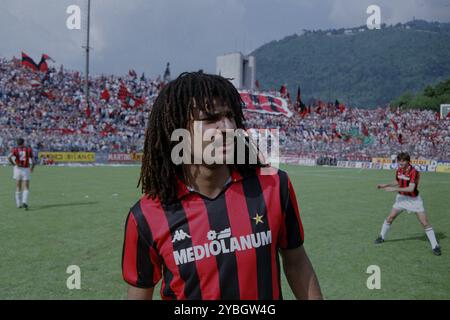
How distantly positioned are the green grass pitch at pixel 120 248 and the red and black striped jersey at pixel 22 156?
1.25 meters

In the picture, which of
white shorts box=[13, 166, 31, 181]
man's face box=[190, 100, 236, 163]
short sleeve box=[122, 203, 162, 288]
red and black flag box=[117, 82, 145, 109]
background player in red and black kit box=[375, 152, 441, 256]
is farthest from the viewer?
red and black flag box=[117, 82, 145, 109]

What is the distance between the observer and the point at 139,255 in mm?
1967

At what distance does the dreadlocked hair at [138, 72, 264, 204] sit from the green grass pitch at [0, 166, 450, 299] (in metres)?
3.61

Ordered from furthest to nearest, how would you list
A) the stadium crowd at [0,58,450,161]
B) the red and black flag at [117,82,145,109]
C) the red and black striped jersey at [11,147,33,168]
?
the red and black flag at [117,82,145,109] < the stadium crowd at [0,58,450,161] < the red and black striped jersey at [11,147,33,168]

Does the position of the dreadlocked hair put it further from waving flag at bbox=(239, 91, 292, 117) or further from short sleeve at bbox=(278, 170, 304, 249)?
waving flag at bbox=(239, 91, 292, 117)

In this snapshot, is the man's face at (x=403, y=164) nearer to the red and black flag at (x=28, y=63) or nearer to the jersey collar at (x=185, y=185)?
the jersey collar at (x=185, y=185)

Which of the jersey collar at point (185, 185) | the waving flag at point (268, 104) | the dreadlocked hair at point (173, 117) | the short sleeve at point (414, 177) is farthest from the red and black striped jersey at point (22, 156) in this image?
the waving flag at point (268, 104)

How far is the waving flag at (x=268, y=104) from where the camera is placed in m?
54.6

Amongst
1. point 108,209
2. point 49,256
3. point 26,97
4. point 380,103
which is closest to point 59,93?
point 26,97

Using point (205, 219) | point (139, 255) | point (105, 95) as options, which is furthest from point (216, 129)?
point (105, 95)

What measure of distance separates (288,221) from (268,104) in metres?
53.9

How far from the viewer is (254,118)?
51219mm

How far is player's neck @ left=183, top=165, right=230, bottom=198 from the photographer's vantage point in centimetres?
199

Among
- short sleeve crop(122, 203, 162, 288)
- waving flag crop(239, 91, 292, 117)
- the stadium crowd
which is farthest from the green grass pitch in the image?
waving flag crop(239, 91, 292, 117)
